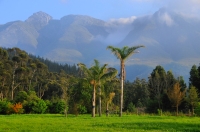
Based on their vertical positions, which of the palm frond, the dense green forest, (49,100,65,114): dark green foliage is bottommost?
(49,100,65,114): dark green foliage

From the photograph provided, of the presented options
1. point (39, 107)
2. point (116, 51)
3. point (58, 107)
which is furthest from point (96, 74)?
point (58, 107)

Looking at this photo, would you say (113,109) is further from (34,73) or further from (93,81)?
(34,73)

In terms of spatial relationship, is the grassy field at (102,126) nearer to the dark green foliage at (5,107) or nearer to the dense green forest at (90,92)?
the dense green forest at (90,92)

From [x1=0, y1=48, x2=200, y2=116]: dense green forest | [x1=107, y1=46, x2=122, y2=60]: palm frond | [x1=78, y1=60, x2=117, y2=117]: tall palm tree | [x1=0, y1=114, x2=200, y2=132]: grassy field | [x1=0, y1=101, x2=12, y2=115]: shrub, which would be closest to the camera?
[x1=0, y1=114, x2=200, y2=132]: grassy field

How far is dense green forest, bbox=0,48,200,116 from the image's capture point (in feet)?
106

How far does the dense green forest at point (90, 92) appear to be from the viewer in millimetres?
32322

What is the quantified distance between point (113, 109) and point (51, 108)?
9.67 metres

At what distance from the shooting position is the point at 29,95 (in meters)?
45.6

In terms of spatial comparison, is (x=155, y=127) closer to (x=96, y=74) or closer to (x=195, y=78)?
(x=96, y=74)

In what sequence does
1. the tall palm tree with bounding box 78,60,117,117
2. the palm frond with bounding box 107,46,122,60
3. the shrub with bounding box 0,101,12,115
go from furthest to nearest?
the shrub with bounding box 0,101,12,115
the tall palm tree with bounding box 78,60,117,117
the palm frond with bounding box 107,46,122,60

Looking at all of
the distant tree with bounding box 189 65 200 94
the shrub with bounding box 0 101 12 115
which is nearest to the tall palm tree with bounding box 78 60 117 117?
the shrub with bounding box 0 101 12 115

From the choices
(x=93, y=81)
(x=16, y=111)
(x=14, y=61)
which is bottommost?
(x=16, y=111)

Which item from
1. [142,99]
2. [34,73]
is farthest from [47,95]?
[142,99]

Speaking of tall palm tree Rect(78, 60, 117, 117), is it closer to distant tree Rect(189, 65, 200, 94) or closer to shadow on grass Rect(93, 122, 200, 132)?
shadow on grass Rect(93, 122, 200, 132)
